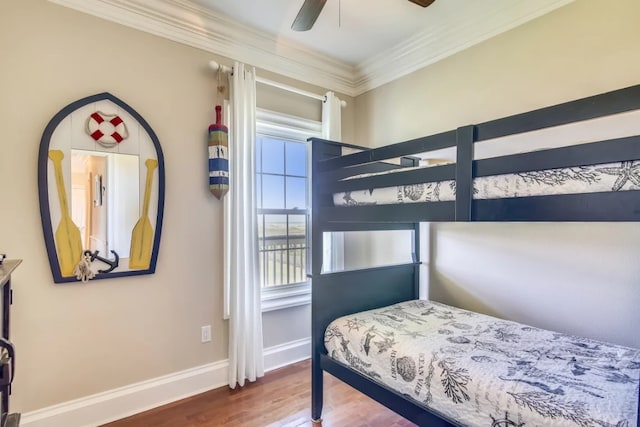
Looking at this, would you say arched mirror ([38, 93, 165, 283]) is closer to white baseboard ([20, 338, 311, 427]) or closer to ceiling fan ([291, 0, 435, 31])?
white baseboard ([20, 338, 311, 427])

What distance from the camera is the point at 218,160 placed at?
7.38 ft

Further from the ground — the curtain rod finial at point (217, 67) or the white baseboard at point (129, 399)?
the curtain rod finial at point (217, 67)

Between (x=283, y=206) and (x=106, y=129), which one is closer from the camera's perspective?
(x=106, y=129)

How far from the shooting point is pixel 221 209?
7.79 ft

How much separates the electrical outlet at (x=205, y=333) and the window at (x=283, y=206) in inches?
17.8

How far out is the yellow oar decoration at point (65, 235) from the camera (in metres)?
1.81

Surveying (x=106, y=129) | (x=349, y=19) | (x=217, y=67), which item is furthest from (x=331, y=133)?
(x=106, y=129)

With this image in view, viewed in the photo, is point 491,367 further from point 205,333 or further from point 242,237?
point 205,333

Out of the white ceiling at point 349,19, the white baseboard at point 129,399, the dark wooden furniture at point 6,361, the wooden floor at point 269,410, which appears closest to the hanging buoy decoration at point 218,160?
the white ceiling at point 349,19

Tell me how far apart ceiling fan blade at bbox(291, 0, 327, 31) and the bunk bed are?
2.17 feet

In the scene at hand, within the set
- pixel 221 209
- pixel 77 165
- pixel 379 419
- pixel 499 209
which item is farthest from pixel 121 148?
pixel 379 419

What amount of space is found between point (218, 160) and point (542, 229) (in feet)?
6.99

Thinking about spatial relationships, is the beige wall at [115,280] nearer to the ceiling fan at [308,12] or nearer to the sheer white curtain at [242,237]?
the sheer white curtain at [242,237]

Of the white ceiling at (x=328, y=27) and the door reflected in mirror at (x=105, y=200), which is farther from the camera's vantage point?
the white ceiling at (x=328, y=27)
